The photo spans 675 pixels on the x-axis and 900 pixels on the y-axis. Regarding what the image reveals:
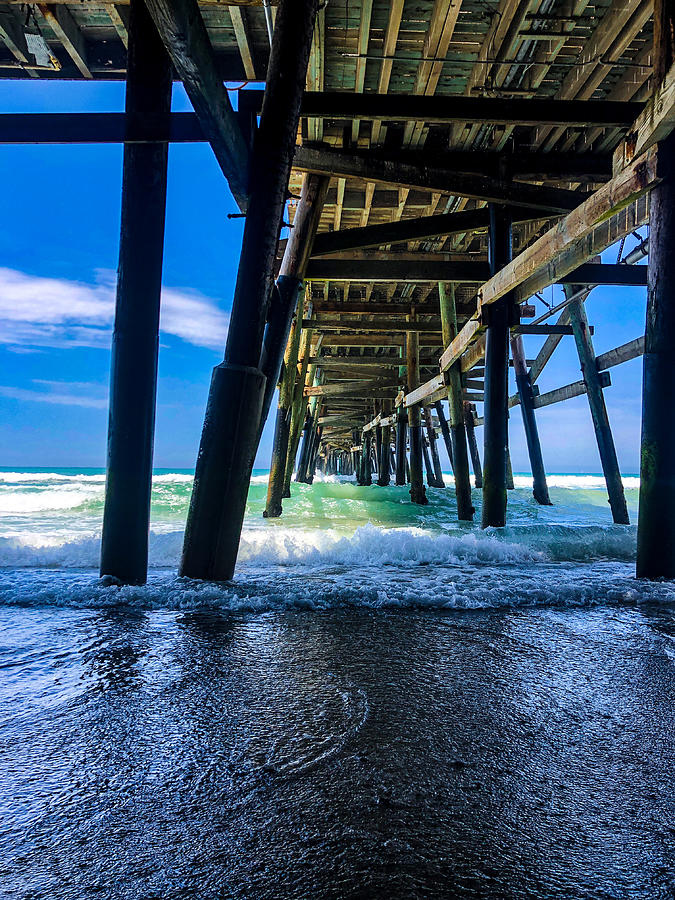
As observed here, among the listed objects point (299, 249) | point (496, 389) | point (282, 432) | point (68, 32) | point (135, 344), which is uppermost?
point (68, 32)

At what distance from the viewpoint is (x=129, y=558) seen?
10.3 feet

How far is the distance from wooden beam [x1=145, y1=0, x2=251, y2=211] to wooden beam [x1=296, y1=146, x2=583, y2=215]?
2.00 metres

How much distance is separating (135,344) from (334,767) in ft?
8.81

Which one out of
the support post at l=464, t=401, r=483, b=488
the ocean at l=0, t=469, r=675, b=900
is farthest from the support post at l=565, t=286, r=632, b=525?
the support post at l=464, t=401, r=483, b=488

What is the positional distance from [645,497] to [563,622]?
62.9 inches

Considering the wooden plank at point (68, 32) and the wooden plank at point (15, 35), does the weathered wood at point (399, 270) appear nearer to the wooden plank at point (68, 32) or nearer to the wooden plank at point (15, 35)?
the wooden plank at point (68, 32)

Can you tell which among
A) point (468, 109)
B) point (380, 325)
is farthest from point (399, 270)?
point (380, 325)

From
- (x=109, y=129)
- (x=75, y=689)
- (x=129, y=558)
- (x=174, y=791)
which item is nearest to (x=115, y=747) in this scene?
(x=174, y=791)

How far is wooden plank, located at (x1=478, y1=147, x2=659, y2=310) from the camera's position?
3.59 metres

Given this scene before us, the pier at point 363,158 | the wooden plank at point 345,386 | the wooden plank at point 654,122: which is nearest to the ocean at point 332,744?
the pier at point 363,158

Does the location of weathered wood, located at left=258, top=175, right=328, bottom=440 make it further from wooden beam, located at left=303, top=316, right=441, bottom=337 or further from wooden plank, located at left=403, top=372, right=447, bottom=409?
wooden beam, located at left=303, top=316, right=441, bottom=337

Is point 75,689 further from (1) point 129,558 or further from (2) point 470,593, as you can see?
(2) point 470,593

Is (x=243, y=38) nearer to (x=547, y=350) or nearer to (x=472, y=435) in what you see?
(x=547, y=350)

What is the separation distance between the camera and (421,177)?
5.50 metres
